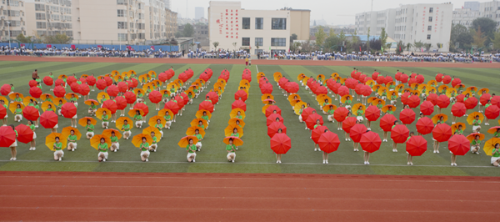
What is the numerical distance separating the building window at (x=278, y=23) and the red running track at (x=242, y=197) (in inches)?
2760

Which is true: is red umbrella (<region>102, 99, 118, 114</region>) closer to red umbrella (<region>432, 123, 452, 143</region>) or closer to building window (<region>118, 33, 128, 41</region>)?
red umbrella (<region>432, 123, 452, 143</region>)

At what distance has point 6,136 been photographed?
14.9 metres

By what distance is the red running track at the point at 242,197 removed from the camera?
1166 centimetres

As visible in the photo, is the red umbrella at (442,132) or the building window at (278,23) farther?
the building window at (278,23)

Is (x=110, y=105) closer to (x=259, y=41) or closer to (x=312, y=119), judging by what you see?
(x=312, y=119)

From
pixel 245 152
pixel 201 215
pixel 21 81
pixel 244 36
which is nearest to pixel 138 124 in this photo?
pixel 245 152

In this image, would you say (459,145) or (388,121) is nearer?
(459,145)

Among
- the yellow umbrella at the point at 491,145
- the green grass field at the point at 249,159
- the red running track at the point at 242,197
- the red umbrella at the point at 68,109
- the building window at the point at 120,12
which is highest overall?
the building window at the point at 120,12

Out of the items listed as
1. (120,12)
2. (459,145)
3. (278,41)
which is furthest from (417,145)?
(120,12)

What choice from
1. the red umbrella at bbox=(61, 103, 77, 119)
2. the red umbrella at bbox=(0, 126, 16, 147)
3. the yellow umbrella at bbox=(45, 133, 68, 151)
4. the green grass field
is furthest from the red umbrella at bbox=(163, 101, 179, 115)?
the red umbrella at bbox=(0, 126, 16, 147)

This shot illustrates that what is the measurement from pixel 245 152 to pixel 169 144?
13.2 ft

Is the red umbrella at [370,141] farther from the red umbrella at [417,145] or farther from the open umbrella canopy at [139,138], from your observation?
the open umbrella canopy at [139,138]

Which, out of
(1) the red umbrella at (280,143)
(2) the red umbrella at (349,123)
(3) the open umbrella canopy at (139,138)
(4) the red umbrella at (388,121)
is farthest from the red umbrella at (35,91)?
(4) the red umbrella at (388,121)

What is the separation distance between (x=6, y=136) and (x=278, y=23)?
7180 centimetres
